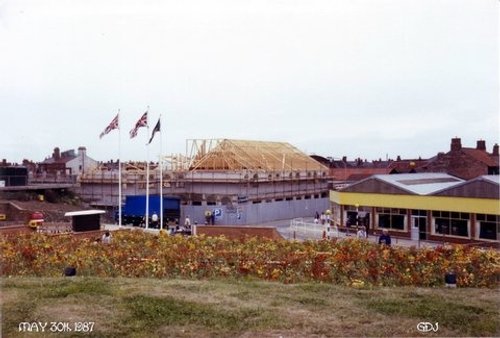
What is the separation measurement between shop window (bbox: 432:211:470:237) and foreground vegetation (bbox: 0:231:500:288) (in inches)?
563

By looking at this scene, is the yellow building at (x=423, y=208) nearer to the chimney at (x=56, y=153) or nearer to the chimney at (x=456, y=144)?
the chimney at (x=456, y=144)

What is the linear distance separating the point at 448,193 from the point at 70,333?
89.0 feet

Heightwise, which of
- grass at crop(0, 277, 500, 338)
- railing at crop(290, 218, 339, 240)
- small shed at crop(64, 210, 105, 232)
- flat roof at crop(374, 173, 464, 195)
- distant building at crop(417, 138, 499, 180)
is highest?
distant building at crop(417, 138, 499, 180)

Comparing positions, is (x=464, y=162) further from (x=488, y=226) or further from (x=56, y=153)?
(x=56, y=153)

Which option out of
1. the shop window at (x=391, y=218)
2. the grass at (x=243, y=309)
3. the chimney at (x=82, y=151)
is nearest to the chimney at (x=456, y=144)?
the shop window at (x=391, y=218)

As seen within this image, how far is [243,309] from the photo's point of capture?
12.2m

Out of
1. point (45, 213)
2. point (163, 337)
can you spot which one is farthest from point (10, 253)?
point (45, 213)

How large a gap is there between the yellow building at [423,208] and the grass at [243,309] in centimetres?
1811

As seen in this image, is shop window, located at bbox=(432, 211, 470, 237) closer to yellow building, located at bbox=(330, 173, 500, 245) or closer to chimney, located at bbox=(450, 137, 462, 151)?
yellow building, located at bbox=(330, 173, 500, 245)

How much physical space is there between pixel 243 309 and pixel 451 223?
24365 millimetres

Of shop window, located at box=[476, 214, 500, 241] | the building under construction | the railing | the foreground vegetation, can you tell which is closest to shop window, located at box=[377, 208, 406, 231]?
the railing

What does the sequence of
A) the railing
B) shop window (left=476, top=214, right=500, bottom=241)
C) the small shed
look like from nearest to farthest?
the small shed, shop window (left=476, top=214, right=500, bottom=241), the railing

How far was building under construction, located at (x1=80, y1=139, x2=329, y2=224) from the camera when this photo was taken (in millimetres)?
46469

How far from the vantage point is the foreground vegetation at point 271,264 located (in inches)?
643
